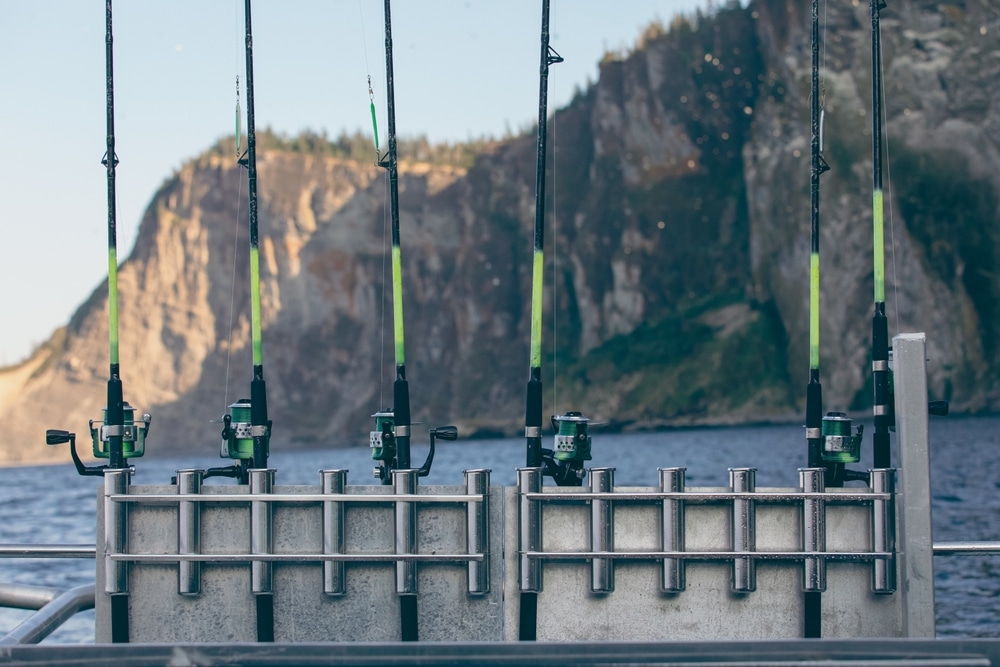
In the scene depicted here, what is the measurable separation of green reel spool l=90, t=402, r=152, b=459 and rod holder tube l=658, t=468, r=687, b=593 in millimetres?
4198

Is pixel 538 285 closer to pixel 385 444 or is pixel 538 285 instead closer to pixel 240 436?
pixel 385 444

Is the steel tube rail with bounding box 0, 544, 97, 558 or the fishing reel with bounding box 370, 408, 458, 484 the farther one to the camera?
the fishing reel with bounding box 370, 408, 458, 484

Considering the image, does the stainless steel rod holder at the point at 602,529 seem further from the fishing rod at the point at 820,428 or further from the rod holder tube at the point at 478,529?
the fishing rod at the point at 820,428

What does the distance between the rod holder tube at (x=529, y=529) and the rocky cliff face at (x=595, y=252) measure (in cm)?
13343

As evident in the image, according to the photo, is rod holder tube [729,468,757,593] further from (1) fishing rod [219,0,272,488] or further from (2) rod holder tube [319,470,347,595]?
(1) fishing rod [219,0,272,488]

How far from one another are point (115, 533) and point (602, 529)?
3665 millimetres

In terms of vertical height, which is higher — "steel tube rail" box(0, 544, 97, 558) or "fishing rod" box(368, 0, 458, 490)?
"fishing rod" box(368, 0, 458, 490)

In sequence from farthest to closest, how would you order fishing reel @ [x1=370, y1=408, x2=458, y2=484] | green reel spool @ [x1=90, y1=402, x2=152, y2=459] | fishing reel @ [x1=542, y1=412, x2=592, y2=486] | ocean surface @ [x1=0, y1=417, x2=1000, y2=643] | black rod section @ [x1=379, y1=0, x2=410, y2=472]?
ocean surface @ [x1=0, y1=417, x2=1000, y2=643]
fishing reel @ [x1=370, y1=408, x2=458, y2=484]
black rod section @ [x1=379, y1=0, x2=410, y2=472]
green reel spool @ [x1=90, y1=402, x2=152, y2=459]
fishing reel @ [x1=542, y1=412, x2=592, y2=486]

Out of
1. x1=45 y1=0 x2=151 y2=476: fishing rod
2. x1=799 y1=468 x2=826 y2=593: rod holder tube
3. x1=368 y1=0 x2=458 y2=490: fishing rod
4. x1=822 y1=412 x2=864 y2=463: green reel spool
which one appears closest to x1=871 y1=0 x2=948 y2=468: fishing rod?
x1=822 y1=412 x2=864 y2=463: green reel spool

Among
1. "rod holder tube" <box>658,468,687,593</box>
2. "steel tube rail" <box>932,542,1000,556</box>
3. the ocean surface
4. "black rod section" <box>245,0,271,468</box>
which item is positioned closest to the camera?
"steel tube rail" <box>932,542,1000,556</box>

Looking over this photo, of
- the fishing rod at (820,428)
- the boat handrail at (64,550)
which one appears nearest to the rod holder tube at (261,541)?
the boat handrail at (64,550)

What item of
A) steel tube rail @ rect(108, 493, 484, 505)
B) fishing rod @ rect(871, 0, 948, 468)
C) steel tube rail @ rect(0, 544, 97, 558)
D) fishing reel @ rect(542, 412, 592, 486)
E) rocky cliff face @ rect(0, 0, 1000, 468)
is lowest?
steel tube rail @ rect(0, 544, 97, 558)

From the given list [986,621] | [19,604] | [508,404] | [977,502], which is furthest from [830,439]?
[508,404]

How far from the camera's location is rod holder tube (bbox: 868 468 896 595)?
34.3 ft
